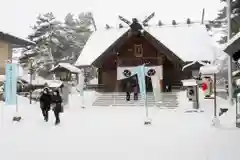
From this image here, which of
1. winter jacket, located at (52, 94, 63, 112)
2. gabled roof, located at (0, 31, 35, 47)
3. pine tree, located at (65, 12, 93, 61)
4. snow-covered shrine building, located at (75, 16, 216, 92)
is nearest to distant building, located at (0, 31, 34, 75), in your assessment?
Result: gabled roof, located at (0, 31, 35, 47)

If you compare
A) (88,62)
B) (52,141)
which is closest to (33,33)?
(88,62)

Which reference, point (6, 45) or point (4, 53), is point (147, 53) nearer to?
point (6, 45)

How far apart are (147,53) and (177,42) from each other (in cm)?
410

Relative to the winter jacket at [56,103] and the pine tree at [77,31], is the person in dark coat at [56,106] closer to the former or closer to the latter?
the winter jacket at [56,103]

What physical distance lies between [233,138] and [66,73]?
14.2 meters

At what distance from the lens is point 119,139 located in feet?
34.4

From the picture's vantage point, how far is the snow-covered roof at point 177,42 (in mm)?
28156

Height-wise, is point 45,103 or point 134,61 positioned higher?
point 134,61

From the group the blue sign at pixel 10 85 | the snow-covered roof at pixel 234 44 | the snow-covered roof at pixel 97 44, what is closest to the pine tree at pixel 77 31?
the snow-covered roof at pixel 97 44

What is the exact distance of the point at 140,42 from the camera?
27688 mm

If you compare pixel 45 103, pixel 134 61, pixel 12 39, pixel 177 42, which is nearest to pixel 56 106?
pixel 45 103

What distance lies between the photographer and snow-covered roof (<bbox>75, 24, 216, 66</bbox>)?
2816 centimetres

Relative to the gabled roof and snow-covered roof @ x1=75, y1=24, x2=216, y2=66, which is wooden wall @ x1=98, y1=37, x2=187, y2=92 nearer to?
snow-covered roof @ x1=75, y1=24, x2=216, y2=66

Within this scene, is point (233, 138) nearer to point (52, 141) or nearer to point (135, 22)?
point (52, 141)
